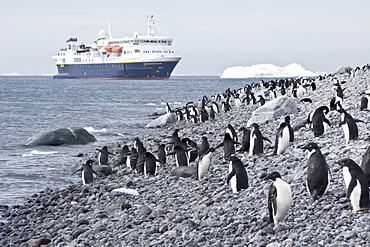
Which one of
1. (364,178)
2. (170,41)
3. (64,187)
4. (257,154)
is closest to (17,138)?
(64,187)

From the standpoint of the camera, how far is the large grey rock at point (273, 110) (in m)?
15.1

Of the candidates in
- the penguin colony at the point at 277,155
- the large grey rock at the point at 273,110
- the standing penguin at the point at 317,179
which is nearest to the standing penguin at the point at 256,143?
the penguin colony at the point at 277,155

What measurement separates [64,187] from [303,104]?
10716 millimetres

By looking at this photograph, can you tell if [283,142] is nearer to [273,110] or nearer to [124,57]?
[273,110]

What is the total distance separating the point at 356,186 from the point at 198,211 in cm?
214

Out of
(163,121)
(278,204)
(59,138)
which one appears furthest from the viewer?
(163,121)

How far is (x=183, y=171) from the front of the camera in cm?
897

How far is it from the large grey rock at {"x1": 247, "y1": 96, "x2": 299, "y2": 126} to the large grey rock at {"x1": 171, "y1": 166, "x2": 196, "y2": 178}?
629cm

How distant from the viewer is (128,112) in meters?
29.8

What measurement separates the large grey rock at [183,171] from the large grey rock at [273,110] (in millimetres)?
6295

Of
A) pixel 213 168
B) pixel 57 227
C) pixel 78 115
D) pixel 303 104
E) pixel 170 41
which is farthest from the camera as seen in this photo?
pixel 170 41

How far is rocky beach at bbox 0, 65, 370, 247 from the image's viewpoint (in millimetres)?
4855

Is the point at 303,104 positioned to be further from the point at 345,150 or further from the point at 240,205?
the point at 240,205

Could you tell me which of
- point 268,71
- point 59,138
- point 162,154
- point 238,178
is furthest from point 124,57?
point 238,178
